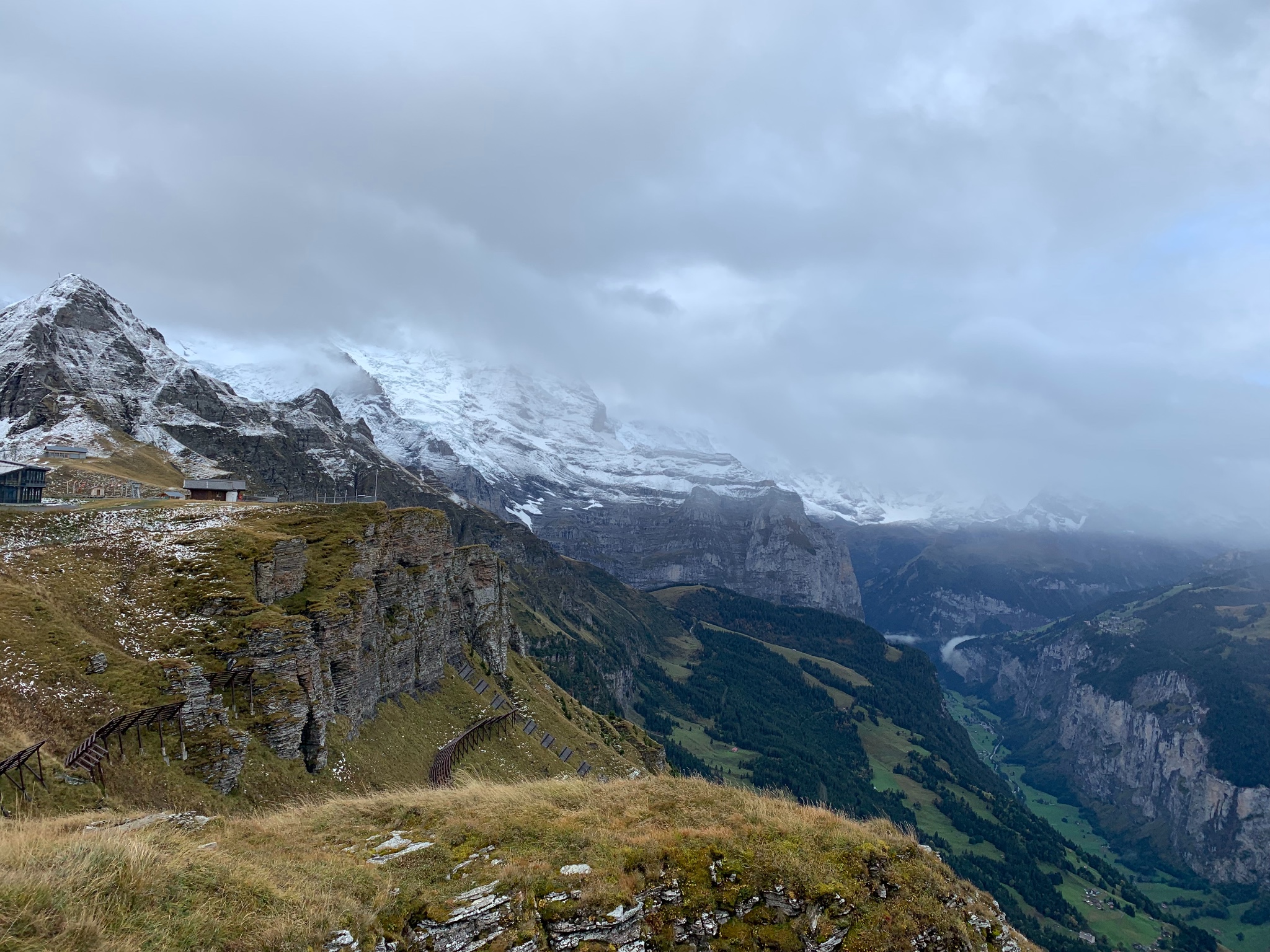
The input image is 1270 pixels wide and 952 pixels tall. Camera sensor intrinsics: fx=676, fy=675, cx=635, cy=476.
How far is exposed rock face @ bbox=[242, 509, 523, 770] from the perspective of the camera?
Result: 41.8 m

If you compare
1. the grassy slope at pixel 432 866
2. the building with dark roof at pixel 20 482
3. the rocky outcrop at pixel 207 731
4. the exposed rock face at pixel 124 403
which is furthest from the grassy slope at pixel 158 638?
the exposed rock face at pixel 124 403

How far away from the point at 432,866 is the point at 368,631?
3781 cm

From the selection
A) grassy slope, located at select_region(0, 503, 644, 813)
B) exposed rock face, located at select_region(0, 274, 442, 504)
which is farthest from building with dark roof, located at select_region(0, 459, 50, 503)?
exposed rock face, located at select_region(0, 274, 442, 504)

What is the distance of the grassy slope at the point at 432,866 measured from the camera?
525 inches

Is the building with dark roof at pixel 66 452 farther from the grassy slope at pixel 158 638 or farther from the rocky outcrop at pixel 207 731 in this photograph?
the rocky outcrop at pixel 207 731

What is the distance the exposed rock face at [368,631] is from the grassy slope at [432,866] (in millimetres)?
15505

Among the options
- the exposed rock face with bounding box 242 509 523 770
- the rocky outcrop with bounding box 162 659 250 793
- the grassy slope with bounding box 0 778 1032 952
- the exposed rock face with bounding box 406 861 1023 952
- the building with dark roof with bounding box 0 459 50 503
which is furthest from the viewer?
the building with dark roof with bounding box 0 459 50 503

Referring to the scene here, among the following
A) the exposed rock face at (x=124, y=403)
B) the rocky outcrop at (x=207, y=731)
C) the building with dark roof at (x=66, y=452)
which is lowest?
the rocky outcrop at (x=207, y=731)

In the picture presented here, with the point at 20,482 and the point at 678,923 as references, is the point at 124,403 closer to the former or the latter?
the point at 20,482

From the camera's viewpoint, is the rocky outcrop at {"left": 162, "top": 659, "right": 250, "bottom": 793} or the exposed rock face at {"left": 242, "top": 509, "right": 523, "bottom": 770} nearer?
the rocky outcrop at {"left": 162, "top": 659, "right": 250, "bottom": 793}

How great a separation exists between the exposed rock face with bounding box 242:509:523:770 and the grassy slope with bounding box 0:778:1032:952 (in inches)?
610

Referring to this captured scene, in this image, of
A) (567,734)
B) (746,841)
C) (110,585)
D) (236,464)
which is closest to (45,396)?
(236,464)

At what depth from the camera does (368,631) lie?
54.8 metres

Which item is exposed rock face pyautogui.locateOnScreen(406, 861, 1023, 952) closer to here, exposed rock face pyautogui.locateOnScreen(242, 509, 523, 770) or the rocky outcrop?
the rocky outcrop
